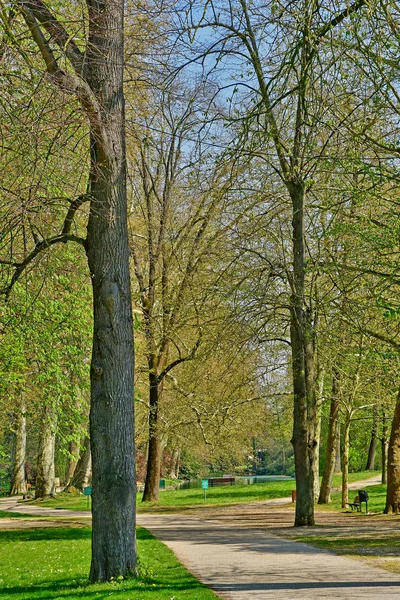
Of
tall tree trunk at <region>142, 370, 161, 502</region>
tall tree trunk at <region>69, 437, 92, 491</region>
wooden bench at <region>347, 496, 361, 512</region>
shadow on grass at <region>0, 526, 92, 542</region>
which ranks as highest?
tall tree trunk at <region>142, 370, 161, 502</region>

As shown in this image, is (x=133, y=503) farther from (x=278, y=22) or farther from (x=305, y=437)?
(x=305, y=437)

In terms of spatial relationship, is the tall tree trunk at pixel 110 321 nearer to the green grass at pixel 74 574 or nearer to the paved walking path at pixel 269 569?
the green grass at pixel 74 574

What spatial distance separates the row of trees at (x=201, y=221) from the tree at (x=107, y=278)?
0.09ft

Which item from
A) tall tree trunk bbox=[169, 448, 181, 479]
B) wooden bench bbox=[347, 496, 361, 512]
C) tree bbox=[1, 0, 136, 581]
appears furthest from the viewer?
tall tree trunk bbox=[169, 448, 181, 479]

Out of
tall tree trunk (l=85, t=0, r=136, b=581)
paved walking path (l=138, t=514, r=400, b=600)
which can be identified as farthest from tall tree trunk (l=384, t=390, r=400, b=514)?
tall tree trunk (l=85, t=0, r=136, b=581)

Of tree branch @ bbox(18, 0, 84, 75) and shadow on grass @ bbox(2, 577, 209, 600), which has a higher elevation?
tree branch @ bbox(18, 0, 84, 75)

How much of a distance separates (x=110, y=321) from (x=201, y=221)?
54.4 feet

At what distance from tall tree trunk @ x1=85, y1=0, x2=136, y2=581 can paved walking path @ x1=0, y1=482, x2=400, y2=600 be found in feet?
5.45

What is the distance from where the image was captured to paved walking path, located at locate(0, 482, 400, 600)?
9.36 metres

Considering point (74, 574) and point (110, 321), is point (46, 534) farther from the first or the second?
point (110, 321)

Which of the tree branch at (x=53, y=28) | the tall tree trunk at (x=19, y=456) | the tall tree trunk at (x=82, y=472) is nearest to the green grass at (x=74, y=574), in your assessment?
the tree branch at (x=53, y=28)

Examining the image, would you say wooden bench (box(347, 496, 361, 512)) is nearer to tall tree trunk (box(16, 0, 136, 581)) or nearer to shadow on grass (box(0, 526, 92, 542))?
shadow on grass (box(0, 526, 92, 542))

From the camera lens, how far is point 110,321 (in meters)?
10.6

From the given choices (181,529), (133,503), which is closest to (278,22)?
(133,503)
